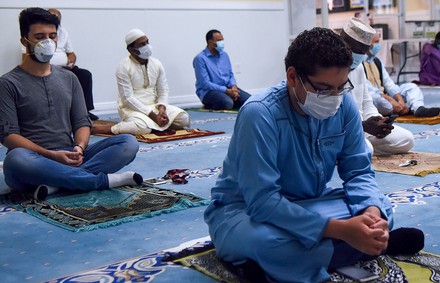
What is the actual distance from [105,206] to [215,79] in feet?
16.1

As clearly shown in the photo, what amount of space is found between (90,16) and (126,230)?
218 inches

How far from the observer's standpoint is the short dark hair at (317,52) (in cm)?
186

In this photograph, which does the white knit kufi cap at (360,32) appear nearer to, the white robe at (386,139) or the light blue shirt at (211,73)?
the white robe at (386,139)

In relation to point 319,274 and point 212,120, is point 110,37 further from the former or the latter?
point 319,274

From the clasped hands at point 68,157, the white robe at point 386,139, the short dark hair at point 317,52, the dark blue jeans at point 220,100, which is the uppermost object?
the short dark hair at point 317,52

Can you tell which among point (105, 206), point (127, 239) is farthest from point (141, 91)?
point (127, 239)

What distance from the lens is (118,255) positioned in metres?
2.39

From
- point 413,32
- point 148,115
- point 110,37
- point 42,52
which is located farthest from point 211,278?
point 413,32

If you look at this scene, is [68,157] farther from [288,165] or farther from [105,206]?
[288,165]

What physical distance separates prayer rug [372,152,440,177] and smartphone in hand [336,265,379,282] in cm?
168

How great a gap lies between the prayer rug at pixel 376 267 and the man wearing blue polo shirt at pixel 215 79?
5483mm

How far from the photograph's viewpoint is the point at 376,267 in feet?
6.67

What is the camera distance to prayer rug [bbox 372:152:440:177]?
12.0 ft

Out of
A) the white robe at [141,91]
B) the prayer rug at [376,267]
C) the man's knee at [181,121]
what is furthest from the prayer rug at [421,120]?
the prayer rug at [376,267]
